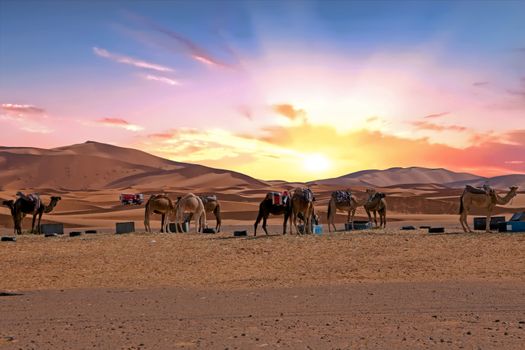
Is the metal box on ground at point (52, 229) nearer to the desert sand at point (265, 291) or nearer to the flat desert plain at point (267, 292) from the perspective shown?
the desert sand at point (265, 291)

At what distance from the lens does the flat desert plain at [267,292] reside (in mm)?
8930

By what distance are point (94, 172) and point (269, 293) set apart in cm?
13028

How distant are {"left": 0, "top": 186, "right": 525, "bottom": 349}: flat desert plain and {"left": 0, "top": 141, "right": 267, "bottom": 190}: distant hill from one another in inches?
3863

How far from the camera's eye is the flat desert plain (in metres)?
8.93

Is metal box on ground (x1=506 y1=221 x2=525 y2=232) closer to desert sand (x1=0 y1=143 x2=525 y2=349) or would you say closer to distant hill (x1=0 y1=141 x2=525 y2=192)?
desert sand (x1=0 y1=143 x2=525 y2=349)

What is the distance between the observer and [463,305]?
11.0 metres

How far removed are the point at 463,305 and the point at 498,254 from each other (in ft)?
25.7

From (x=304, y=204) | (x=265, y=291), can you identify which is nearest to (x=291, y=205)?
(x=304, y=204)

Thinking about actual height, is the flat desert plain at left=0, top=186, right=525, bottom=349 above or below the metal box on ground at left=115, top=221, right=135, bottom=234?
below

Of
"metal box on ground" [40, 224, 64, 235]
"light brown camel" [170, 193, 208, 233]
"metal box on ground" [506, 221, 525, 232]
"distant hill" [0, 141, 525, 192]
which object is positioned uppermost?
"distant hill" [0, 141, 525, 192]

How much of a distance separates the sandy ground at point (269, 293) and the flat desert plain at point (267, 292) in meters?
0.03

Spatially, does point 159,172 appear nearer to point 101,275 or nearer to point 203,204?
point 203,204

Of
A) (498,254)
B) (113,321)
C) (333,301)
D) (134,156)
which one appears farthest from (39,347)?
(134,156)

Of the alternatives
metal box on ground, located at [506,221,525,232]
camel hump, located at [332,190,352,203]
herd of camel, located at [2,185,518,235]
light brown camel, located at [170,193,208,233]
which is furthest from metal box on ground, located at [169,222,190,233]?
metal box on ground, located at [506,221,525,232]
